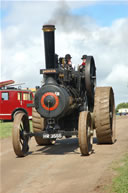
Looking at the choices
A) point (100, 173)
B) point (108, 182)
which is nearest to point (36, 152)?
point (100, 173)

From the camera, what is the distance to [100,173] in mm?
6531

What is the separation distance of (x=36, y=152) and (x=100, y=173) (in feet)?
11.6

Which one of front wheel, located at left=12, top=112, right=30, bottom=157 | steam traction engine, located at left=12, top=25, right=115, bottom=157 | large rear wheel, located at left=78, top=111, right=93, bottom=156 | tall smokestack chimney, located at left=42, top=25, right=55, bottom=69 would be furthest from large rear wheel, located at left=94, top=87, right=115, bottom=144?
tall smokestack chimney, located at left=42, top=25, right=55, bottom=69

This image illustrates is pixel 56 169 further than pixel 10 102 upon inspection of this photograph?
No

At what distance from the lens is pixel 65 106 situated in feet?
28.9

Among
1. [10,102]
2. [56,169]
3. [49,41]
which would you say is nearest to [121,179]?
[56,169]

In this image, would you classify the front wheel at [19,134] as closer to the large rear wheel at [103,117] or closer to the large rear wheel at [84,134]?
the large rear wheel at [84,134]

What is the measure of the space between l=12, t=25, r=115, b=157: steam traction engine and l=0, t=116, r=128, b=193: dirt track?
414mm

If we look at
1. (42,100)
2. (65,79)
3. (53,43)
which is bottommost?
(42,100)

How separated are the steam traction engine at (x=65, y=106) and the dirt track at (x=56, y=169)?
41cm

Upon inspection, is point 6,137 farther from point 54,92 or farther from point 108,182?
point 108,182

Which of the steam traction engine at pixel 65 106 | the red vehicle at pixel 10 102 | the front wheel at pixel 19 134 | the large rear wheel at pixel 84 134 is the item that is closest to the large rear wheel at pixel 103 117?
the steam traction engine at pixel 65 106

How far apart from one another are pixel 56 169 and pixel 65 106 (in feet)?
6.78

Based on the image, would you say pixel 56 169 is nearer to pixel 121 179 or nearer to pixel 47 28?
pixel 121 179
